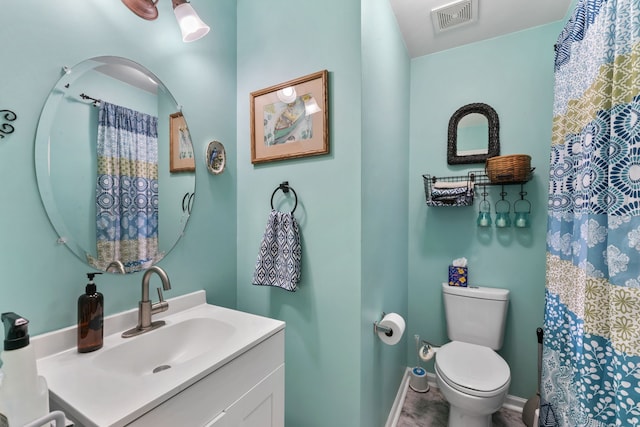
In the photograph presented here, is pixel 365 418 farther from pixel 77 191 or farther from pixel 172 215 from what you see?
pixel 77 191

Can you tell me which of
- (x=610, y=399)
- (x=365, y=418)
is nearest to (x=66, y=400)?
(x=365, y=418)

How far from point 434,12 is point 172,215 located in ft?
6.40

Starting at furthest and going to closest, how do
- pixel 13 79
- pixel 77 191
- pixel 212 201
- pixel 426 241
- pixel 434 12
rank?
pixel 426 241 → pixel 434 12 → pixel 212 201 → pixel 77 191 → pixel 13 79

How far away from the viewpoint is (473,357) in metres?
1.61

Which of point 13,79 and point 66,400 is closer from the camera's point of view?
point 66,400

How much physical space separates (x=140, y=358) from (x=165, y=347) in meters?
0.09

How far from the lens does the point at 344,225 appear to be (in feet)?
3.96

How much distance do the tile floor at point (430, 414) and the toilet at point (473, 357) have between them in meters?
0.24

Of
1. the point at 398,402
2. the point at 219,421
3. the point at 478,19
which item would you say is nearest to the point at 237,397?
the point at 219,421

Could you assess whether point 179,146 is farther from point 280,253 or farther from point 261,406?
point 261,406

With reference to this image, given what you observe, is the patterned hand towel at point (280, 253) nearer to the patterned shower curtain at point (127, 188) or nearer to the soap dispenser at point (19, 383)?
the patterned shower curtain at point (127, 188)

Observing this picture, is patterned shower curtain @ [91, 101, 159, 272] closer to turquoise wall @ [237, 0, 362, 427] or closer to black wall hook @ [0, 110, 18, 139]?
black wall hook @ [0, 110, 18, 139]

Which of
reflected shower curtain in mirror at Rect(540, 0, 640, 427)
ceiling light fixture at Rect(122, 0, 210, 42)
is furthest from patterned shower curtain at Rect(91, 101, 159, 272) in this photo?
reflected shower curtain in mirror at Rect(540, 0, 640, 427)

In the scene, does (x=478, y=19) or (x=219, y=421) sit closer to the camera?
(x=219, y=421)
